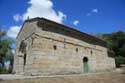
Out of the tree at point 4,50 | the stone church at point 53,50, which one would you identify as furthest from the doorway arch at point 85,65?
the tree at point 4,50

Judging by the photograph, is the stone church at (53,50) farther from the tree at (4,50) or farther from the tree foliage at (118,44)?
the tree foliage at (118,44)

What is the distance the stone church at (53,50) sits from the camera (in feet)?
44.1

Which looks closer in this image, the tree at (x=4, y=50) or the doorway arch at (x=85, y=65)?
the doorway arch at (x=85, y=65)

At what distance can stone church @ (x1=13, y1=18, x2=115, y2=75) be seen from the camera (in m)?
13.5

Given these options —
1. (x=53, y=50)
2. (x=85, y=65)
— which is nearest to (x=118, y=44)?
(x=85, y=65)

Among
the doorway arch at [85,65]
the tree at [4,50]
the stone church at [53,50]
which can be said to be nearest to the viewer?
the stone church at [53,50]

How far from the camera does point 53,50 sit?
14.7 meters

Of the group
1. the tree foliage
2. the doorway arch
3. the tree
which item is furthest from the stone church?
the tree foliage

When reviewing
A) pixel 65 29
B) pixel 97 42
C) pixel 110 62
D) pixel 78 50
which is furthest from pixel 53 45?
pixel 110 62

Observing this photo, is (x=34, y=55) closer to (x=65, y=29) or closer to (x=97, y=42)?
(x=65, y=29)

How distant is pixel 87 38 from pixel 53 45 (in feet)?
22.1

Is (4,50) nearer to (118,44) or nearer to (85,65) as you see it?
(85,65)

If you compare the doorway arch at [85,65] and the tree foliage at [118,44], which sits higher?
the tree foliage at [118,44]

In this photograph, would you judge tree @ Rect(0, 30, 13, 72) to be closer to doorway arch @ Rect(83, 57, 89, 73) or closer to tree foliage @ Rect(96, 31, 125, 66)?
doorway arch @ Rect(83, 57, 89, 73)
